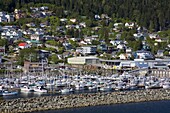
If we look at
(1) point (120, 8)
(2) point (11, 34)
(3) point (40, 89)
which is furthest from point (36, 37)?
(3) point (40, 89)

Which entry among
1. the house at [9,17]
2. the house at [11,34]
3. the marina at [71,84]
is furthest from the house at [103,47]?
the marina at [71,84]

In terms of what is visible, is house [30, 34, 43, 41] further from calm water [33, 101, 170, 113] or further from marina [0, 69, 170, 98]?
calm water [33, 101, 170, 113]

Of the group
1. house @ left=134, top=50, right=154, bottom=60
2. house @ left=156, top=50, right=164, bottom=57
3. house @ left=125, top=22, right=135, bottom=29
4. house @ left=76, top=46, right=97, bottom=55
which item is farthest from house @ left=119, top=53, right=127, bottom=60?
house @ left=125, top=22, right=135, bottom=29

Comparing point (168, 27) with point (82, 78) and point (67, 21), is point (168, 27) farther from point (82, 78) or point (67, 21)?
point (82, 78)

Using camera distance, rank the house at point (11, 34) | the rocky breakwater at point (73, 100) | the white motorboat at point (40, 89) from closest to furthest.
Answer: the rocky breakwater at point (73, 100)
the white motorboat at point (40, 89)
the house at point (11, 34)

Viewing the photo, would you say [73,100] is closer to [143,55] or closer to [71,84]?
[71,84]

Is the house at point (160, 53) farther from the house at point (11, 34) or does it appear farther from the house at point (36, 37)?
the house at point (11, 34)

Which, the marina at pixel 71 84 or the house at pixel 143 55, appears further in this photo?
the house at pixel 143 55
